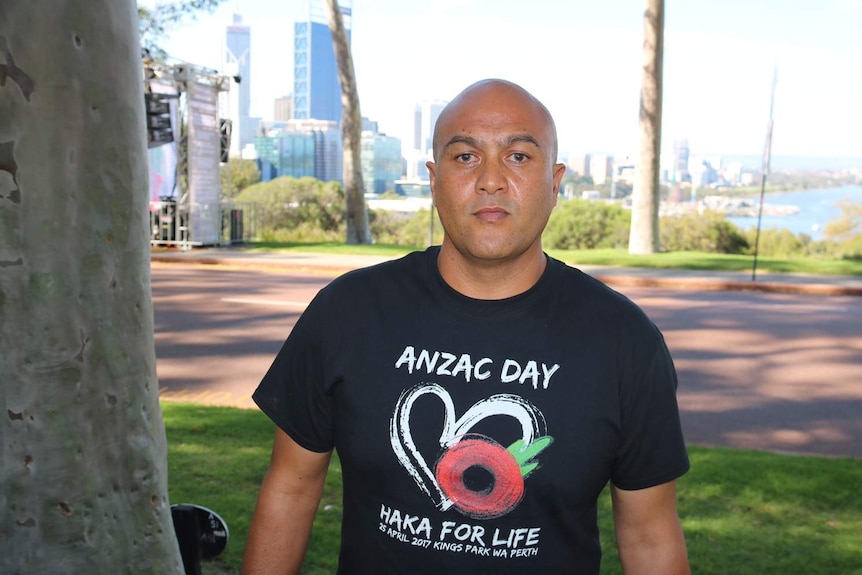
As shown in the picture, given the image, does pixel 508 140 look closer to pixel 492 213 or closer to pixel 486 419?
pixel 492 213

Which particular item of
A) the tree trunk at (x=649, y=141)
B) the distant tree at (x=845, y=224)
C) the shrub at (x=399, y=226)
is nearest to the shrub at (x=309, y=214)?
the shrub at (x=399, y=226)

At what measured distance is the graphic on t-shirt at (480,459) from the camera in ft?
6.08

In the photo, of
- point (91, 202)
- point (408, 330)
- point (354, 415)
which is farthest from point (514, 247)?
point (91, 202)

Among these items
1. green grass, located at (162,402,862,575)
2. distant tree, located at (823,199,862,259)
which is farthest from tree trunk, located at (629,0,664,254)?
green grass, located at (162,402,862,575)

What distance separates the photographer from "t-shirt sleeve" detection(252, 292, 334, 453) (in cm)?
200

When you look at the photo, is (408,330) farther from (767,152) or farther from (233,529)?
(767,152)

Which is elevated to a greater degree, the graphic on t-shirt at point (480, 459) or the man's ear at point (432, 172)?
the man's ear at point (432, 172)

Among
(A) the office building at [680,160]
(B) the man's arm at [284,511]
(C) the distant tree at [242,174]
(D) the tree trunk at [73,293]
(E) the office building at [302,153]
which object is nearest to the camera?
(B) the man's arm at [284,511]

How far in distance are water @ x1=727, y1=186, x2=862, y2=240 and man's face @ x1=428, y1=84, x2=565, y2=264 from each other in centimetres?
2655

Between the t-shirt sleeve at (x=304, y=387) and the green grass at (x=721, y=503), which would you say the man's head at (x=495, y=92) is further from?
the green grass at (x=721, y=503)

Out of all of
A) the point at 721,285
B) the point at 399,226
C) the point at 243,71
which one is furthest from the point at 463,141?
the point at 243,71

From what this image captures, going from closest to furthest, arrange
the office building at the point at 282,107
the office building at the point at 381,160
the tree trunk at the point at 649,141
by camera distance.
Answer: the tree trunk at the point at 649,141
the office building at the point at 381,160
the office building at the point at 282,107

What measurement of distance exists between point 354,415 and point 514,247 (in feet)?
1.59

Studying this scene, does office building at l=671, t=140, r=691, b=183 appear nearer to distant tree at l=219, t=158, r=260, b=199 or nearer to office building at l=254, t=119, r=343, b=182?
distant tree at l=219, t=158, r=260, b=199
